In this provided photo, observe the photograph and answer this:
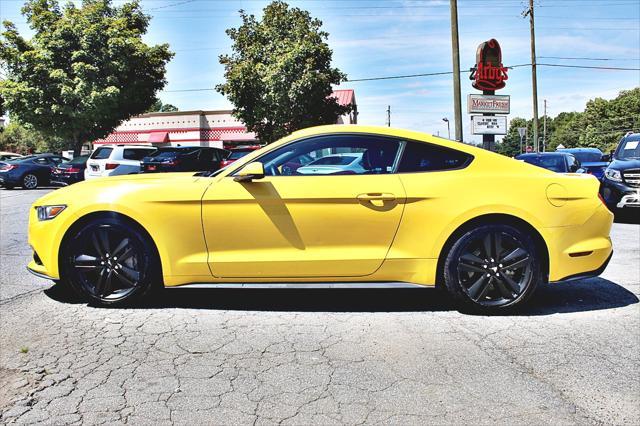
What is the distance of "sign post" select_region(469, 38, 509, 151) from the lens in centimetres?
1227

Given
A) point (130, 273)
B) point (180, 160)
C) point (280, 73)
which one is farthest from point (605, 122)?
point (130, 273)

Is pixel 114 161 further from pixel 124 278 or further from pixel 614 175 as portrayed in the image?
pixel 614 175

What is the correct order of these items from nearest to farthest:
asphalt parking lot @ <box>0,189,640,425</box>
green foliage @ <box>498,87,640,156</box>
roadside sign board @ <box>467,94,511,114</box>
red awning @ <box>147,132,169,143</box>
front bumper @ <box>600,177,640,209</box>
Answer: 1. asphalt parking lot @ <box>0,189,640,425</box>
2. front bumper @ <box>600,177,640,209</box>
3. roadside sign board @ <box>467,94,511,114</box>
4. red awning @ <box>147,132,169,143</box>
5. green foliage @ <box>498,87,640,156</box>

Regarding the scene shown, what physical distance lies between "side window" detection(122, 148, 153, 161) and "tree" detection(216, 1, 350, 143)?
11585 mm

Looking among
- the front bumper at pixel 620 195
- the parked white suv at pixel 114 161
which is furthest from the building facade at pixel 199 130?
the front bumper at pixel 620 195

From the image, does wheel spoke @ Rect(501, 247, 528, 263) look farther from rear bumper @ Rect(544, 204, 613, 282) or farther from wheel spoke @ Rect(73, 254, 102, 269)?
wheel spoke @ Rect(73, 254, 102, 269)

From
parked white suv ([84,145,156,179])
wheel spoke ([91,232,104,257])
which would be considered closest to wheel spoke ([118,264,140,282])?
wheel spoke ([91,232,104,257])

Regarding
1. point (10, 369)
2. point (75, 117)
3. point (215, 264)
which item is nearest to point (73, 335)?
point (10, 369)

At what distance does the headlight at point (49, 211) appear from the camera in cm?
423

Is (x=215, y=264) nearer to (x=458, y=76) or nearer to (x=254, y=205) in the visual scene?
(x=254, y=205)

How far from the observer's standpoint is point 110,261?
4184 millimetres

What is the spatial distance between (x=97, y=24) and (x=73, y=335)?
2686cm

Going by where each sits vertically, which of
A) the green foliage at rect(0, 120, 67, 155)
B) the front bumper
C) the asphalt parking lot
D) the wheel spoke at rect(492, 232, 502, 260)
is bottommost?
the asphalt parking lot

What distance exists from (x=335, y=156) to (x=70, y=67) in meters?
26.5
